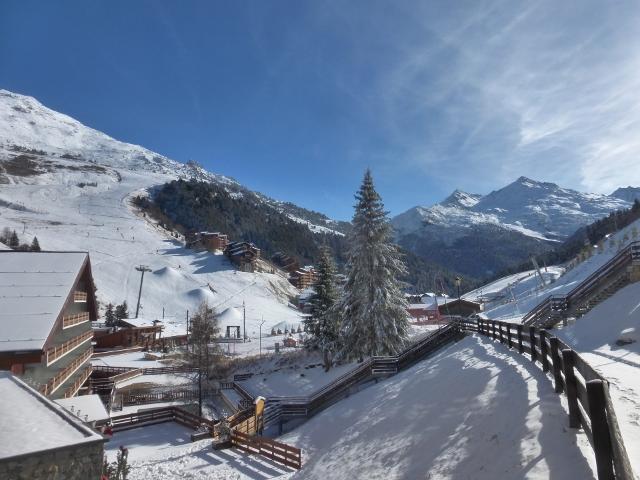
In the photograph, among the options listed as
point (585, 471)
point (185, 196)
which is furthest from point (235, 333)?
point (185, 196)

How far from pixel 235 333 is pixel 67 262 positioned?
50.1 meters

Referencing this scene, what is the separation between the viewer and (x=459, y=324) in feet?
88.3

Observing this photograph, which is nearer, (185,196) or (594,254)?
(594,254)

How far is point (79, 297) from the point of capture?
27016 mm

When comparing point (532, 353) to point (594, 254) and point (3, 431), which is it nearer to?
point (3, 431)

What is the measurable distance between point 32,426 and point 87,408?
11283 millimetres

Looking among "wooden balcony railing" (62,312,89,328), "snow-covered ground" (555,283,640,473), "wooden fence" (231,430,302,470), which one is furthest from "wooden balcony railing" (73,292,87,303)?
"snow-covered ground" (555,283,640,473)

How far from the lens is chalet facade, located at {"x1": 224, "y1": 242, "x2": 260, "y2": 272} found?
109062mm

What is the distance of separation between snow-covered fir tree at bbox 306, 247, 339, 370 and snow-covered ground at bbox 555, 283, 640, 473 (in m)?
18.8

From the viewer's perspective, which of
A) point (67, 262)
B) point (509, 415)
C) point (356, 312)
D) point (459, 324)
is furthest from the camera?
point (356, 312)

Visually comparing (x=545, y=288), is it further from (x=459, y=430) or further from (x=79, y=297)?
(x=79, y=297)

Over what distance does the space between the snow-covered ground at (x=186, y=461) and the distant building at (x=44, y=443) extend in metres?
8.37

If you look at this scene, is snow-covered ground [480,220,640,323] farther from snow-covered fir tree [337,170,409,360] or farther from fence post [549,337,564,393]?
fence post [549,337,564,393]

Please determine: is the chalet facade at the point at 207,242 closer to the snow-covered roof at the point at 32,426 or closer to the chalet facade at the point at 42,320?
the chalet facade at the point at 42,320
